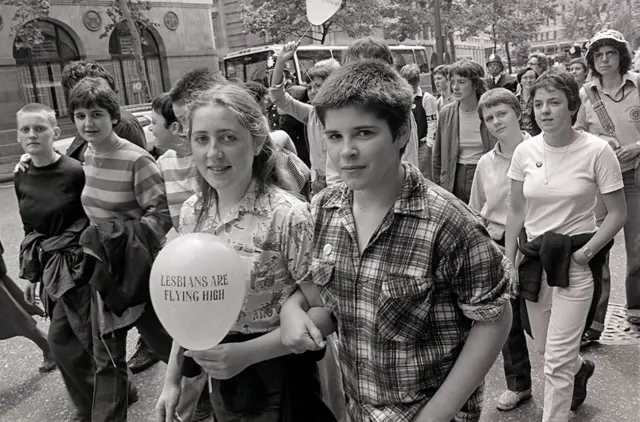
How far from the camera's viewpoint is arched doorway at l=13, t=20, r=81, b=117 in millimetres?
21219

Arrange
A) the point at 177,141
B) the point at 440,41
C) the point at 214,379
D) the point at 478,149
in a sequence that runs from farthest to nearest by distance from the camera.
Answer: the point at 440,41
the point at 478,149
the point at 177,141
the point at 214,379

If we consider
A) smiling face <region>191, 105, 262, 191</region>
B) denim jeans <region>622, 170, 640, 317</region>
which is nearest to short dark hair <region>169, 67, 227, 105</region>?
smiling face <region>191, 105, 262, 191</region>

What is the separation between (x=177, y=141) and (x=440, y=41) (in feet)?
58.8

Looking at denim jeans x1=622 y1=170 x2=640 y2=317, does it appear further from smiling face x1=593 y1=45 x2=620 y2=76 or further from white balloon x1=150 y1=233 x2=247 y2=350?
white balloon x1=150 y1=233 x2=247 y2=350

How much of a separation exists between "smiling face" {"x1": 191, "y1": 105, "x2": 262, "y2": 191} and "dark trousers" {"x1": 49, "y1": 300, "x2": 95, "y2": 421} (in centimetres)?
177

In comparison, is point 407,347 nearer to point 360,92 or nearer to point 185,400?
point 360,92

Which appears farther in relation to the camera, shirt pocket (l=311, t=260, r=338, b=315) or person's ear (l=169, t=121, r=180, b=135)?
person's ear (l=169, t=121, r=180, b=135)

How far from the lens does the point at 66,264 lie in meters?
3.05

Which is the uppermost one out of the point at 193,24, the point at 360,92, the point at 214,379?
the point at 193,24

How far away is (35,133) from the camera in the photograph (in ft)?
10.1

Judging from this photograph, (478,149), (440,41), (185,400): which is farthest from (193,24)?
(185,400)

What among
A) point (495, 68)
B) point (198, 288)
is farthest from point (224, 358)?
point (495, 68)

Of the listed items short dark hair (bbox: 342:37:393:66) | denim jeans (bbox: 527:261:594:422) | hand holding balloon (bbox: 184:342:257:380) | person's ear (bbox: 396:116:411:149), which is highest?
short dark hair (bbox: 342:37:393:66)

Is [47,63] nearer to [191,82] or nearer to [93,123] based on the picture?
[93,123]
